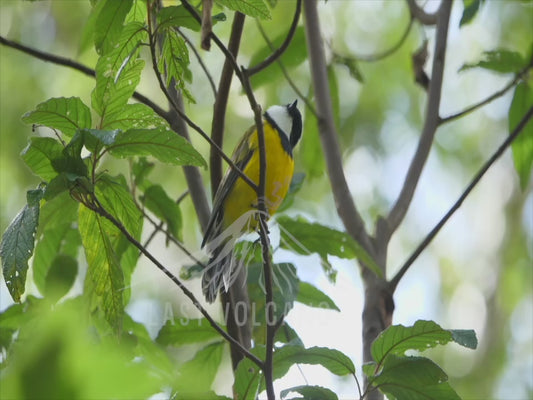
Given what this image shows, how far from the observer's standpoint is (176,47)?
189 cm

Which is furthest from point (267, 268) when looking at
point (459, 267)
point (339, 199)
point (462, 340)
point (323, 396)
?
point (459, 267)

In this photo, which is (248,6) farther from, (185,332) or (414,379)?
(185,332)

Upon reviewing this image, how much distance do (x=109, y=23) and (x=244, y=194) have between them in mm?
1364

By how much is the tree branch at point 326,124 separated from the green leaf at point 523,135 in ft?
2.22

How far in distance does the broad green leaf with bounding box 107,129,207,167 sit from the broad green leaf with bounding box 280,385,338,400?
1.85 ft

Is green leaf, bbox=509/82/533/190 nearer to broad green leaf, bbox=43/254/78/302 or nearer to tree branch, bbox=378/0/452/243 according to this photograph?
tree branch, bbox=378/0/452/243

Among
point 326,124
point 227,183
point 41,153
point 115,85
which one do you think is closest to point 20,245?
point 41,153

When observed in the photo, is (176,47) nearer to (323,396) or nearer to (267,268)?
(267,268)

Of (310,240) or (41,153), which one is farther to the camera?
(310,240)

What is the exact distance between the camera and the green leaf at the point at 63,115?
1682mm

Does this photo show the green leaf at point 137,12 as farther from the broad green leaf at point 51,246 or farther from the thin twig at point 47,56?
the broad green leaf at point 51,246

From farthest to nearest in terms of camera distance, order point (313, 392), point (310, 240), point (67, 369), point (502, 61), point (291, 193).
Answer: point (291, 193) < point (502, 61) < point (310, 240) < point (313, 392) < point (67, 369)

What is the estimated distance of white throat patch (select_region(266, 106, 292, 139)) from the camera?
150 inches

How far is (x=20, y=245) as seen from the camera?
1.60 m
